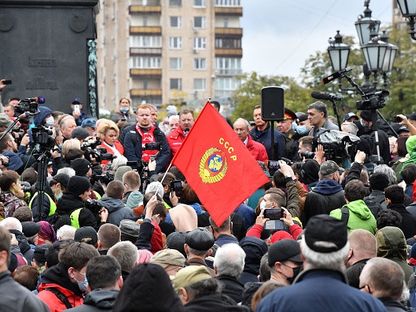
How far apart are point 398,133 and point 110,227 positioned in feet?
36.1

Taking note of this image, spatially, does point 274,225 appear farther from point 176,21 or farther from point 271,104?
point 176,21

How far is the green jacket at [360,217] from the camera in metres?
13.9

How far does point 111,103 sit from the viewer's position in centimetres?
13762

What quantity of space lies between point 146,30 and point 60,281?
139 meters

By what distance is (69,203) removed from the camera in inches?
603

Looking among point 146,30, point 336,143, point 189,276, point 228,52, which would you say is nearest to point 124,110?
point 336,143

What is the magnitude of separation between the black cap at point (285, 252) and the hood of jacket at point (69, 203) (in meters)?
5.23

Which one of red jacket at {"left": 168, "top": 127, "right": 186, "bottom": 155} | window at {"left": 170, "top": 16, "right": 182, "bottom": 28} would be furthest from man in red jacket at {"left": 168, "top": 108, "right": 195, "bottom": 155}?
window at {"left": 170, "top": 16, "right": 182, "bottom": 28}

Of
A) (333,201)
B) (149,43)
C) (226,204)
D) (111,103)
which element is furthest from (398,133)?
(149,43)

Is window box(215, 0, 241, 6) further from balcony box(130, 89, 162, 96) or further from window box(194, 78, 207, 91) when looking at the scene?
balcony box(130, 89, 162, 96)

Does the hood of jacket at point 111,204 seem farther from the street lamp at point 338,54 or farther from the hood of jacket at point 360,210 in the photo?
the street lamp at point 338,54

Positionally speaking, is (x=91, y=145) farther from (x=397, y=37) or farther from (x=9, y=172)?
(x=397, y=37)

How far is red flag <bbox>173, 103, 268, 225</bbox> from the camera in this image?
43.1 feet

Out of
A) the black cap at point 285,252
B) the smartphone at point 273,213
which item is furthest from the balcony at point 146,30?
the black cap at point 285,252
